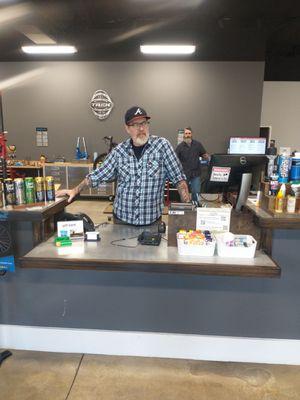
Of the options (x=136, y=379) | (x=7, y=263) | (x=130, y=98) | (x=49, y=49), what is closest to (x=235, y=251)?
(x=136, y=379)

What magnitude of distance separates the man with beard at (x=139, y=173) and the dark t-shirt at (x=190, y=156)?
3708 mm

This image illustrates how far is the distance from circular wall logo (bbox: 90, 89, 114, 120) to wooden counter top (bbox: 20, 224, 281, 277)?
605cm

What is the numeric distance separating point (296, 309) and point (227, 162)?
105 centimetres

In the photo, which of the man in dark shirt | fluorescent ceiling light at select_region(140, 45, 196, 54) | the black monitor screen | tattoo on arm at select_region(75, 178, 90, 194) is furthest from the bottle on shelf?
fluorescent ceiling light at select_region(140, 45, 196, 54)

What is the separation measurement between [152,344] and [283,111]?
921cm

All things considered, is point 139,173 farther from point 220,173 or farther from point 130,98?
point 130,98

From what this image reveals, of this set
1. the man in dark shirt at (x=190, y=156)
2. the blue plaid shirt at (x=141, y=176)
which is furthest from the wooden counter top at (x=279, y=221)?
the man in dark shirt at (x=190, y=156)

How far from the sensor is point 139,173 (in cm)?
228

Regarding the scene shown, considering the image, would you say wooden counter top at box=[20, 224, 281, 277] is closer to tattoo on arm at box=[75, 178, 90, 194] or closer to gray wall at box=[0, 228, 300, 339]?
gray wall at box=[0, 228, 300, 339]

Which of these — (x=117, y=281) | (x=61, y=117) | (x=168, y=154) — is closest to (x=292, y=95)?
(x=61, y=117)

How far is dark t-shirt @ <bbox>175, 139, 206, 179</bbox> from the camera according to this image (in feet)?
19.7

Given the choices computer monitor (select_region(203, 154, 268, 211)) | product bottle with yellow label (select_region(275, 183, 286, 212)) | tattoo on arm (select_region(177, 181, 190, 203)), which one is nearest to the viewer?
product bottle with yellow label (select_region(275, 183, 286, 212))

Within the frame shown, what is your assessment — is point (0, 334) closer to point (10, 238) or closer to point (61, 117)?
point (10, 238)

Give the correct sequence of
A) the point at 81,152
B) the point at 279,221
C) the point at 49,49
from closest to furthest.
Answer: the point at 279,221, the point at 49,49, the point at 81,152
